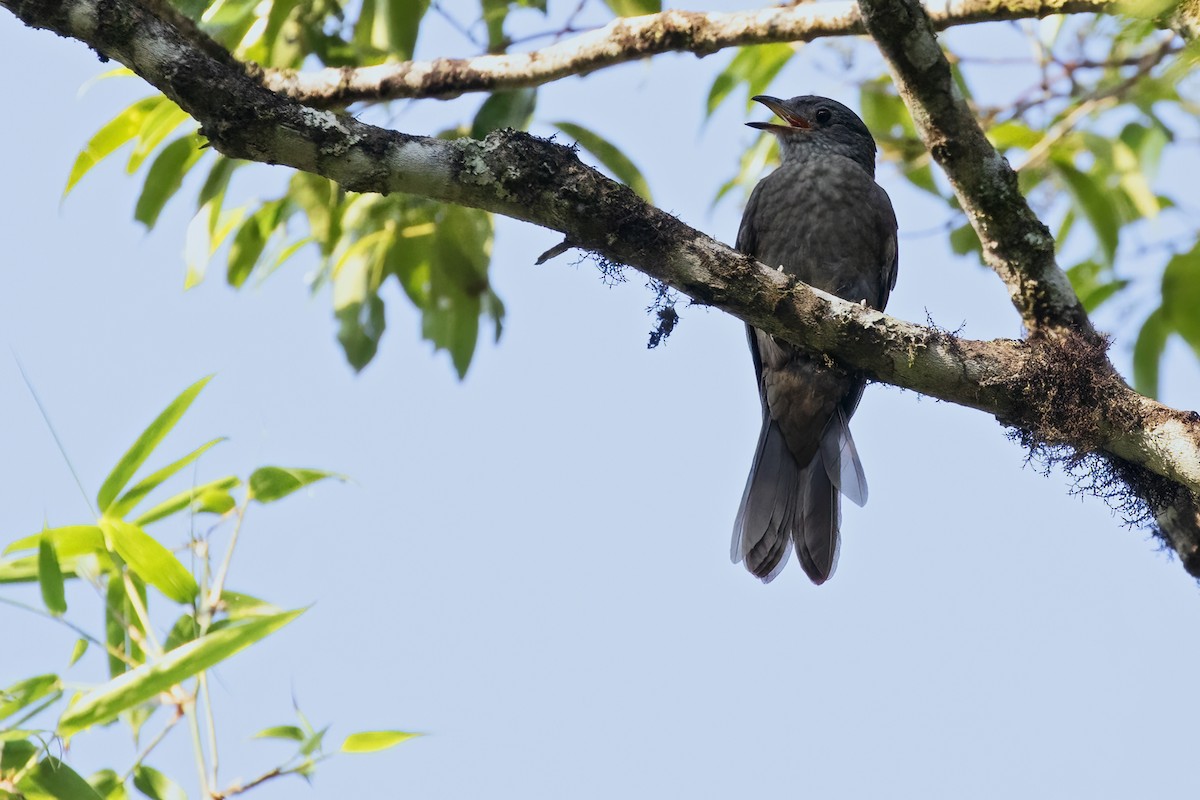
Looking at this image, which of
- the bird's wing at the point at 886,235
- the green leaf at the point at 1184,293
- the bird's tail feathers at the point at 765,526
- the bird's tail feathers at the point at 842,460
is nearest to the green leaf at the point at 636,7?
the bird's wing at the point at 886,235

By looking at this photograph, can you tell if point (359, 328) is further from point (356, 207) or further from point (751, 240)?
point (751, 240)

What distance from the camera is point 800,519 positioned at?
493 cm

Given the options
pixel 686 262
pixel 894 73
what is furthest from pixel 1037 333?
pixel 686 262

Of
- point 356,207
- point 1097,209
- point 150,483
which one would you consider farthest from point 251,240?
point 1097,209

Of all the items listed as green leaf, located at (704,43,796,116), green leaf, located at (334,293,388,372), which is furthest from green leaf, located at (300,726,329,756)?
green leaf, located at (704,43,796,116)

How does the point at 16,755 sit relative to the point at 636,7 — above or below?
below

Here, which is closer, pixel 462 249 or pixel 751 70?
pixel 462 249

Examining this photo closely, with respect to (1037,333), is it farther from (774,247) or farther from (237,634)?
(237,634)

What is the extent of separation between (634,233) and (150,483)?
1.41 m

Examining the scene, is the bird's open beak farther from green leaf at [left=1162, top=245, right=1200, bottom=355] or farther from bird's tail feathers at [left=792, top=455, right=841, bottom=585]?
green leaf at [left=1162, top=245, right=1200, bottom=355]

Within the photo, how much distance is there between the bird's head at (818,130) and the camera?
18.4 ft

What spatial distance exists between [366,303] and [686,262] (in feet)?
5.41

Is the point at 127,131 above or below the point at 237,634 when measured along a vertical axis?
above

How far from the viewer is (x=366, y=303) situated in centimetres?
462
